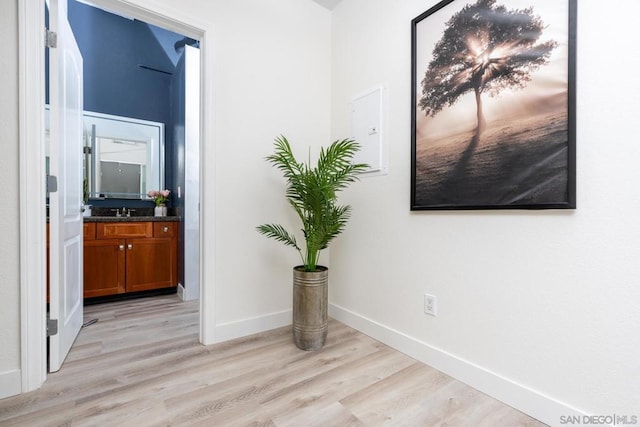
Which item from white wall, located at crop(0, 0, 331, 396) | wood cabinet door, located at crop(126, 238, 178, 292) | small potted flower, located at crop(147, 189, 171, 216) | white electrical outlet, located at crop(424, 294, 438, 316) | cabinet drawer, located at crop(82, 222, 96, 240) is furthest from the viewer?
small potted flower, located at crop(147, 189, 171, 216)

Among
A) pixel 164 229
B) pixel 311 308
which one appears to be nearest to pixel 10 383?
pixel 311 308

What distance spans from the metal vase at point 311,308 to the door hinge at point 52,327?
4.37ft

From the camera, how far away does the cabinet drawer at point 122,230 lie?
2.84 m

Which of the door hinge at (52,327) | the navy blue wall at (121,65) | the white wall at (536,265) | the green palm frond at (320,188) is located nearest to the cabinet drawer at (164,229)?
the navy blue wall at (121,65)

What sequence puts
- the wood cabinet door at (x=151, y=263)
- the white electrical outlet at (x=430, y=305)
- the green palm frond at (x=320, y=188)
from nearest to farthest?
the white electrical outlet at (x=430, y=305)
the green palm frond at (x=320, y=188)
the wood cabinet door at (x=151, y=263)

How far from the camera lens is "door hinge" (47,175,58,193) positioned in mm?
1579

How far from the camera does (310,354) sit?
186 centimetres

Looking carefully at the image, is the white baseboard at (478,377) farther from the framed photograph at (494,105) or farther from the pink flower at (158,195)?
the pink flower at (158,195)

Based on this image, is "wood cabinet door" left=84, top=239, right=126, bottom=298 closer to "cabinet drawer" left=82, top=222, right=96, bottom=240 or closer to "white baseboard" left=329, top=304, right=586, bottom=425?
"cabinet drawer" left=82, top=222, right=96, bottom=240

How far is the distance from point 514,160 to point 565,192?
0.82ft

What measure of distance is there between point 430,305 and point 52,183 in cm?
220

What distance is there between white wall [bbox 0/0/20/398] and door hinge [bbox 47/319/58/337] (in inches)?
6.4

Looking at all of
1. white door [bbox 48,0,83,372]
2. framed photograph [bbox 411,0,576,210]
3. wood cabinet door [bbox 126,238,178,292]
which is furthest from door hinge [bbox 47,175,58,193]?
framed photograph [bbox 411,0,576,210]

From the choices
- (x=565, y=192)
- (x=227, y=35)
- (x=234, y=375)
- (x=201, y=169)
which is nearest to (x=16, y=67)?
(x=201, y=169)
